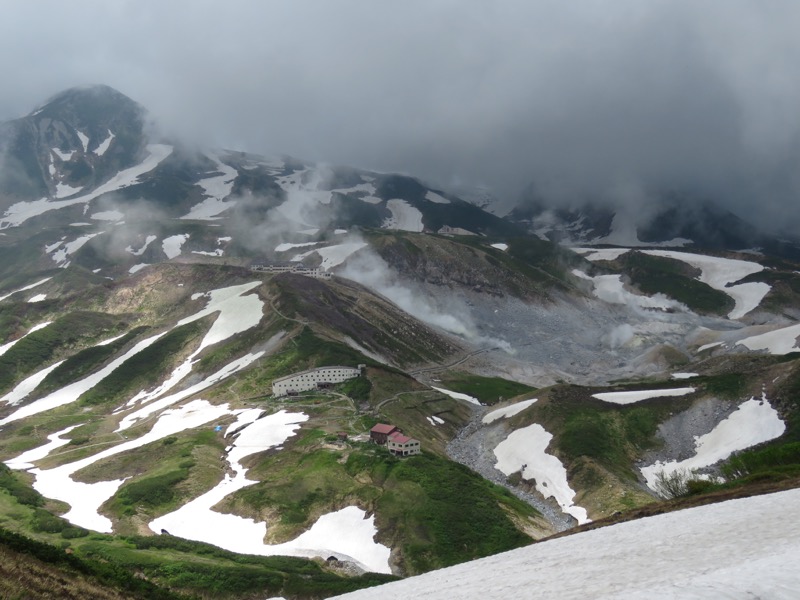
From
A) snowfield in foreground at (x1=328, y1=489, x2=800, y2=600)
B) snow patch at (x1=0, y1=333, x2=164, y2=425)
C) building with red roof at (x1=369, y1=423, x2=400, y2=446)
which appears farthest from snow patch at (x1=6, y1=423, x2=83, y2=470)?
snowfield in foreground at (x1=328, y1=489, x2=800, y2=600)

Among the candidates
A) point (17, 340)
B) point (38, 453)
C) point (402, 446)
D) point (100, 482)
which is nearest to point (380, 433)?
point (402, 446)

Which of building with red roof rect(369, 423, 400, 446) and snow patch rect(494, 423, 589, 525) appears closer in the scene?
snow patch rect(494, 423, 589, 525)

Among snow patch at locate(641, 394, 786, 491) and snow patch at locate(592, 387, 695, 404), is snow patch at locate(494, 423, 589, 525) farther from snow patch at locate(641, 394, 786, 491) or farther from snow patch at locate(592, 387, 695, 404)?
snow patch at locate(592, 387, 695, 404)

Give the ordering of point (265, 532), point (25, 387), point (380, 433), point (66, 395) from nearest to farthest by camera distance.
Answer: point (265, 532), point (380, 433), point (66, 395), point (25, 387)

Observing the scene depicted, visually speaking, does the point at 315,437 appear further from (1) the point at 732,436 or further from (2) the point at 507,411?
(1) the point at 732,436

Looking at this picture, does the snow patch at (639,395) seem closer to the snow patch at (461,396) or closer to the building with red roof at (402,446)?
the snow patch at (461,396)
